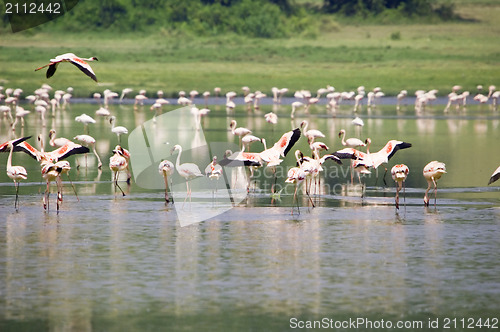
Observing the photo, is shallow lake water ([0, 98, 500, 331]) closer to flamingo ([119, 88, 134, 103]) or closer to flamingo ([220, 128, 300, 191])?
flamingo ([220, 128, 300, 191])

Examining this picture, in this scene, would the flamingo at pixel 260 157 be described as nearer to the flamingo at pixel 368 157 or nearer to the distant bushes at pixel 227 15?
the flamingo at pixel 368 157

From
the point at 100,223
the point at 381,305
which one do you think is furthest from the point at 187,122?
the point at 381,305

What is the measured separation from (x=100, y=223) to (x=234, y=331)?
5.15 m

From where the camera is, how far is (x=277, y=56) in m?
47.1

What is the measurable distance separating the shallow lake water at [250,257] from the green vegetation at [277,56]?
76.9ft

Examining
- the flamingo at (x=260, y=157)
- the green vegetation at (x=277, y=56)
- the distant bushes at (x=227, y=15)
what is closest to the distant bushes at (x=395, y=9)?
the distant bushes at (x=227, y=15)

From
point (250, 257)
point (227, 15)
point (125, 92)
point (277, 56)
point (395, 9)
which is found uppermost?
point (395, 9)

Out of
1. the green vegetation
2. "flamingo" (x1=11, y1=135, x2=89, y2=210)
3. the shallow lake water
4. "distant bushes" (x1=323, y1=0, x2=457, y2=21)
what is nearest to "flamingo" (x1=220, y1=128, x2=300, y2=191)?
the shallow lake water

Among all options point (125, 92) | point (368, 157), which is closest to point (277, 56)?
point (125, 92)

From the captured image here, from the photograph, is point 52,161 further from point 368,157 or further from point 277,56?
point 277,56

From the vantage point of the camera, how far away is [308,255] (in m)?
11.2

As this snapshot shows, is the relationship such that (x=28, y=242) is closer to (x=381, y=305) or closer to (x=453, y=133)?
(x=381, y=305)

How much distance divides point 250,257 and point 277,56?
36606mm

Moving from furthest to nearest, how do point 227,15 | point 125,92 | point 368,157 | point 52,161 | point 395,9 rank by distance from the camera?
point 395,9 < point 227,15 < point 125,92 < point 368,157 < point 52,161
